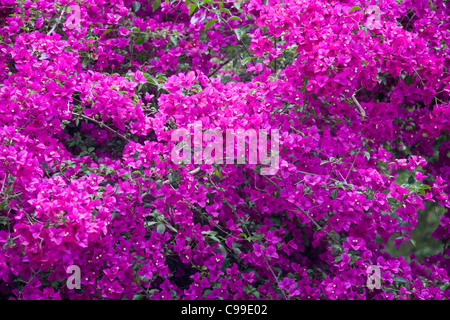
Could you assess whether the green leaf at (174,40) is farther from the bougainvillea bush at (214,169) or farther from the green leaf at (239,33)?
the green leaf at (239,33)

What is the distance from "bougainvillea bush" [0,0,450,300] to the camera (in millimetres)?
1780

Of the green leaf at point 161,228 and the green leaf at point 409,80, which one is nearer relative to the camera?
the green leaf at point 161,228

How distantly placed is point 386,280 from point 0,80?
6.44 ft

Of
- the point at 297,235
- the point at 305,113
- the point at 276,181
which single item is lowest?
the point at 297,235

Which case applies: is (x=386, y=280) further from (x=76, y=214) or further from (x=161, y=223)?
(x=76, y=214)

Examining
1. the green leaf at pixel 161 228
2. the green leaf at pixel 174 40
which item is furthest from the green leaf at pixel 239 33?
the green leaf at pixel 161 228

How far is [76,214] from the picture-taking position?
151cm

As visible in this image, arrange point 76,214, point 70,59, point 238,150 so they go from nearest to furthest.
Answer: point 76,214
point 238,150
point 70,59

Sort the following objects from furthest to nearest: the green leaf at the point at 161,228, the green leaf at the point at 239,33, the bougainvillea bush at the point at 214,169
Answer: the green leaf at the point at 239,33
the green leaf at the point at 161,228
the bougainvillea bush at the point at 214,169

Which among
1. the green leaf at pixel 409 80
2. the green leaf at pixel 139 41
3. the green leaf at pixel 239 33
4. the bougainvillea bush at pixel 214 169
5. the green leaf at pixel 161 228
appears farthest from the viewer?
the green leaf at pixel 139 41

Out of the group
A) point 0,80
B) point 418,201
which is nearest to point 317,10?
point 418,201

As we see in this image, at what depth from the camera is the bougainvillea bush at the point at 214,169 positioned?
5.84 feet

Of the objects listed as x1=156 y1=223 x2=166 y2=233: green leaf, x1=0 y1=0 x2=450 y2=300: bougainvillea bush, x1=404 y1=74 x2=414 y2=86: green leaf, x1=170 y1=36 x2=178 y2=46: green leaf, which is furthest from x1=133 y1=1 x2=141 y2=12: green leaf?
x1=404 y1=74 x2=414 y2=86: green leaf

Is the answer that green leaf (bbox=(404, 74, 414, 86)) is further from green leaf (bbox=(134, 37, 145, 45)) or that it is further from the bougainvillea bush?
green leaf (bbox=(134, 37, 145, 45))
